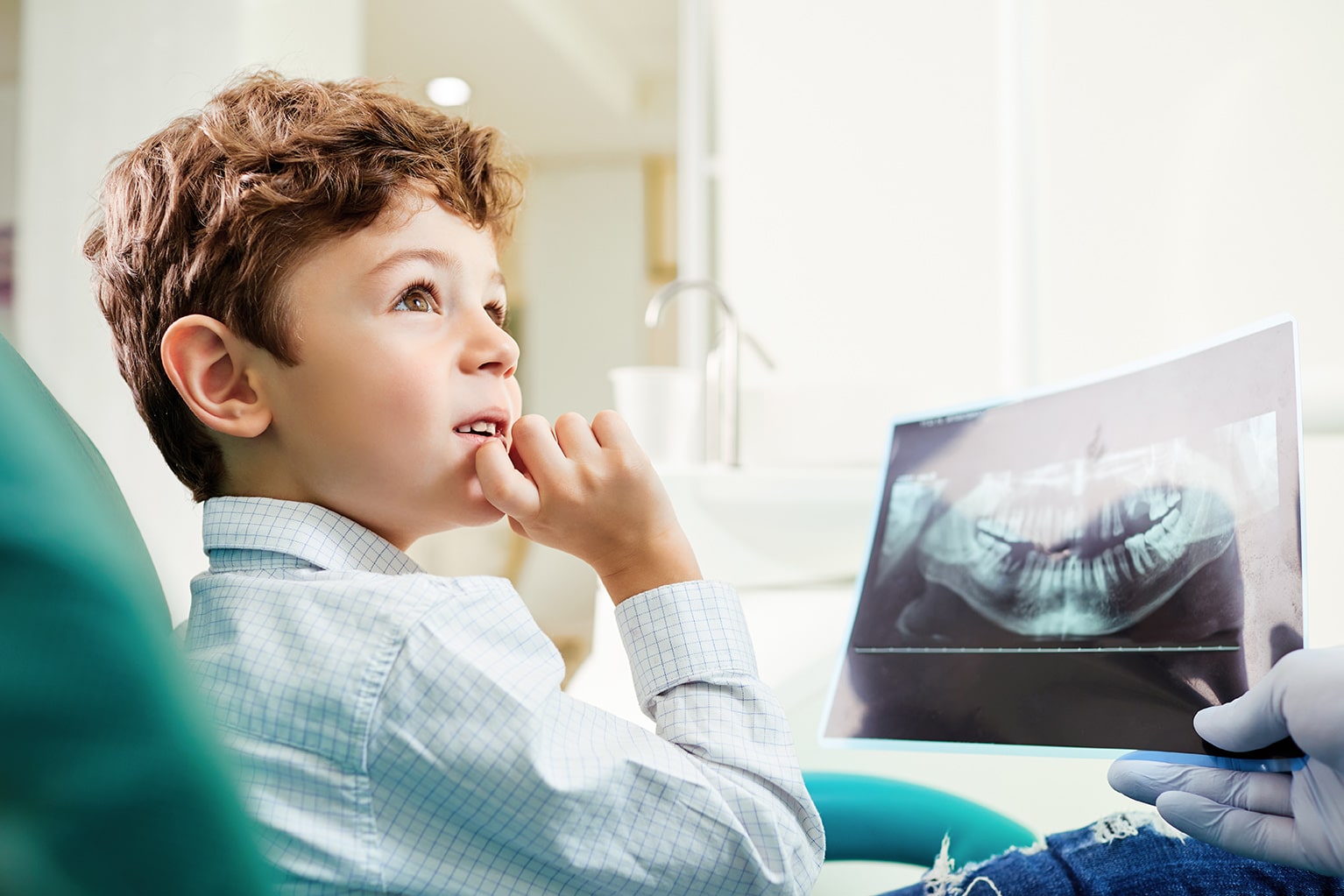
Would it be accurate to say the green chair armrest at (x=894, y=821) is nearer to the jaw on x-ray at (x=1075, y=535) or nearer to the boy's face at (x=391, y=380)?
the jaw on x-ray at (x=1075, y=535)

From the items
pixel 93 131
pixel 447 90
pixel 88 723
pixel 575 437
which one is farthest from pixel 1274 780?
pixel 447 90

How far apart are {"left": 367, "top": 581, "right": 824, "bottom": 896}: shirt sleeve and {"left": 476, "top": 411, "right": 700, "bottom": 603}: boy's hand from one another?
0.09m

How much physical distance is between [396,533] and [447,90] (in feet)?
13.2

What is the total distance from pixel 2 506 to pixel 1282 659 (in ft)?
1.73

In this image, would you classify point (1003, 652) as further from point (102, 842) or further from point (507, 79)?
point (507, 79)

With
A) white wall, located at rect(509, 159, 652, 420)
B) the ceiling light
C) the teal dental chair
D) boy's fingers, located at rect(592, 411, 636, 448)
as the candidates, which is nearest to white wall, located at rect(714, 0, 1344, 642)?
boy's fingers, located at rect(592, 411, 636, 448)

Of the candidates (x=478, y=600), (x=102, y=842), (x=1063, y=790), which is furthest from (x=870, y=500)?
(x=102, y=842)

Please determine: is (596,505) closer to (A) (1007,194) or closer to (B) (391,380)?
(B) (391,380)

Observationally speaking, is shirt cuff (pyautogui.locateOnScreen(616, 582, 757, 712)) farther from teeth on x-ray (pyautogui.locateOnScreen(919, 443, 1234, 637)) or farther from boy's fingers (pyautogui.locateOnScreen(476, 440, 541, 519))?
teeth on x-ray (pyautogui.locateOnScreen(919, 443, 1234, 637))

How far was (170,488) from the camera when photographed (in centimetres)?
235

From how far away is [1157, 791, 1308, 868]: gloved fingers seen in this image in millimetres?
499

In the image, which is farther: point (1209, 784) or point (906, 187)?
point (906, 187)

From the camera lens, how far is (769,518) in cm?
145

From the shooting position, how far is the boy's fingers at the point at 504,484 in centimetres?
58
